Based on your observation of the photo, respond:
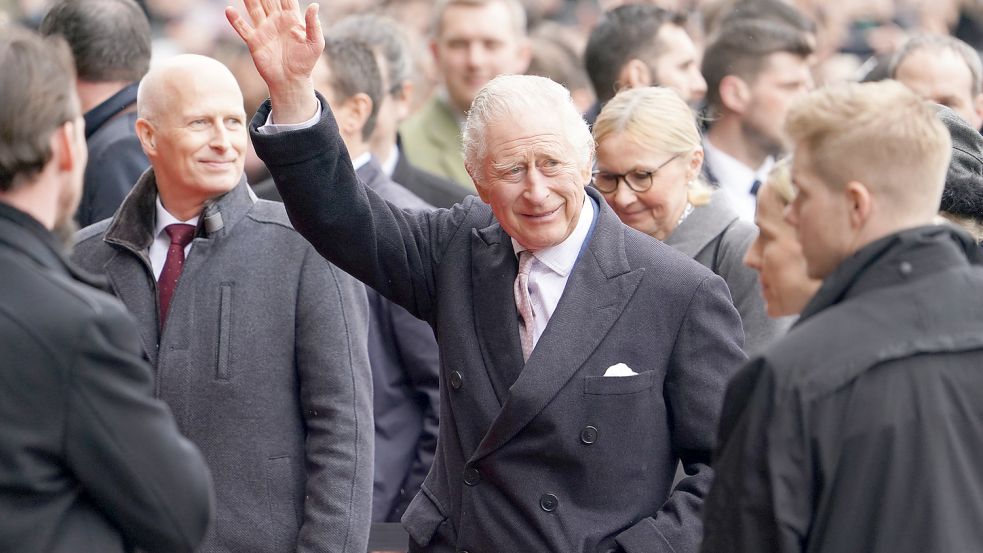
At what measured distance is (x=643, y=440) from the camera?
367 centimetres

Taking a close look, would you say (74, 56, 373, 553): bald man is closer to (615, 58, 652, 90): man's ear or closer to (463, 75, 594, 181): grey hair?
(463, 75, 594, 181): grey hair

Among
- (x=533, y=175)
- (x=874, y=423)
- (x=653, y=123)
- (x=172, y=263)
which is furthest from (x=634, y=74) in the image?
(x=874, y=423)

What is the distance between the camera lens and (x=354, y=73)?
614 centimetres

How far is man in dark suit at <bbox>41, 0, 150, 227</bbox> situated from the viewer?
526 cm

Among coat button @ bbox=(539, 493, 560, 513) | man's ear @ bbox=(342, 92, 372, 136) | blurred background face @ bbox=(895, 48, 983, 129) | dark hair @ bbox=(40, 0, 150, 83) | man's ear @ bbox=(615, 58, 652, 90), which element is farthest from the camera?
man's ear @ bbox=(615, 58, 652, 90)

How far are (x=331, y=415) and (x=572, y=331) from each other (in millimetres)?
877

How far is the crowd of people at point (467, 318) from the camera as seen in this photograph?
2715 millimetres

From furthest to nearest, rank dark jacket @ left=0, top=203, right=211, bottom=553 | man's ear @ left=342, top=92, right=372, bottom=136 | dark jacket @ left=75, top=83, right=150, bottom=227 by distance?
man's ear @ left=342, top=92, right=372, bottom=136
dark jacket @ left=75, top=83, right=150, bottom=227
dark jacket @ left=0, top=203, right=211, bottom=553

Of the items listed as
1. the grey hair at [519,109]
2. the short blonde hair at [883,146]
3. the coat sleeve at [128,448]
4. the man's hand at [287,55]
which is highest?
the short blonde hair at [883,146]

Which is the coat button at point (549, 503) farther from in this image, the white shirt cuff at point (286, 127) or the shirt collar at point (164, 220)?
the shirt collar at point (164, 220)

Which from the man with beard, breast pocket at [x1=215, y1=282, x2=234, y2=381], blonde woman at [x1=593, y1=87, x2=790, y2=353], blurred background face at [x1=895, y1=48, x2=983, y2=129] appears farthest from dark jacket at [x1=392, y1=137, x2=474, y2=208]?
breast pocket at [x1=215, y1=282, x2=234, y2=381]

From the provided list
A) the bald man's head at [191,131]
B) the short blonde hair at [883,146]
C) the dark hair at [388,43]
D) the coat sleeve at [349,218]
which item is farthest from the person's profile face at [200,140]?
the dark hair at [388,43]

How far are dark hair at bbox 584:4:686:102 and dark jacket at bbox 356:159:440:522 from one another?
213cm

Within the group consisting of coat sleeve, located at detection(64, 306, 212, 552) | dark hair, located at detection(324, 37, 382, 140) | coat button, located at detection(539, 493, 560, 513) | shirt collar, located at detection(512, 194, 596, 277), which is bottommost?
dark hair, located at detection(324, 37, 382, 140)
